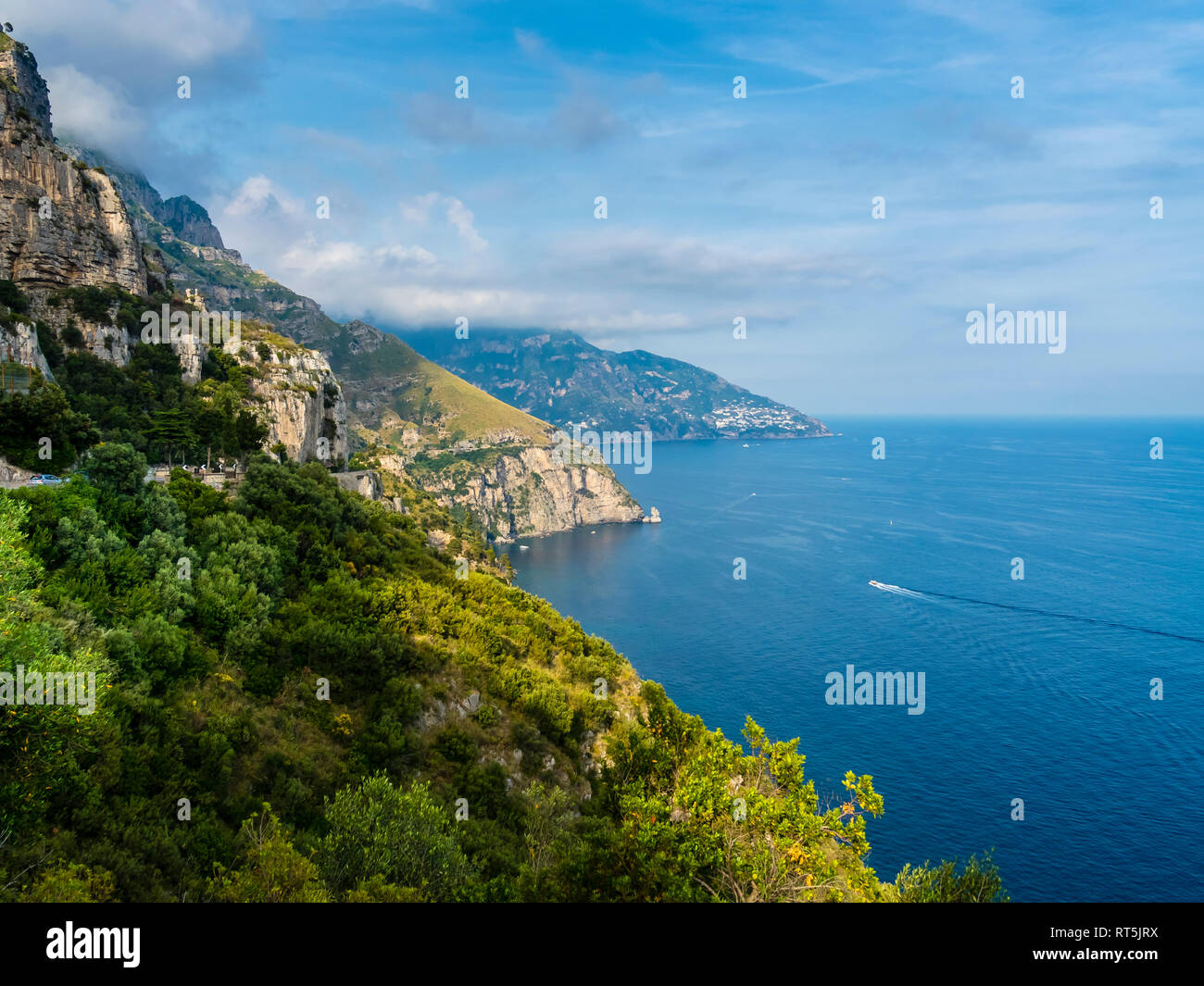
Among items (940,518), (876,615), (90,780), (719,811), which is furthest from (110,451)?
(940,518)

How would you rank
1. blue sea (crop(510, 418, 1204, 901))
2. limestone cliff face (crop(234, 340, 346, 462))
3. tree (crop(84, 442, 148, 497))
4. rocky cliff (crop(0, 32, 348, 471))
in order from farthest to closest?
limestone cliff face (crop(234, 340, 346, 462))
blue sea (crop(510, 418, 1204, 901))
rocky cliff (crop(0, 32, 348, 471))
tree (crop(84, 442, 148, 497))

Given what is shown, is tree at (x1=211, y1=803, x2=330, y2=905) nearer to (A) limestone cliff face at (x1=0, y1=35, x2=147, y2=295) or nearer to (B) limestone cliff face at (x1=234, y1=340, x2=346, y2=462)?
(B) limestone cliff face at (x1=234, y1=340, x2=346, y2=462)

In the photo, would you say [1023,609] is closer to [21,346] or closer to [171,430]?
[171,430]

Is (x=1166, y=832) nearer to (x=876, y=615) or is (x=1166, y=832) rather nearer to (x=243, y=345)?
(x=876, y=615)

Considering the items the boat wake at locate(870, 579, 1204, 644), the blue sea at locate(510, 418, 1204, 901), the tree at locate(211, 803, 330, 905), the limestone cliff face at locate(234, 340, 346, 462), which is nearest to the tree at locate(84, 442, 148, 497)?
the limestone cliff face at locate(234, 340, 346, 462)

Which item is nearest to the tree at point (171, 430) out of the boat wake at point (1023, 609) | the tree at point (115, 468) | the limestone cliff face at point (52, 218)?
the tree at point (115, 468)
